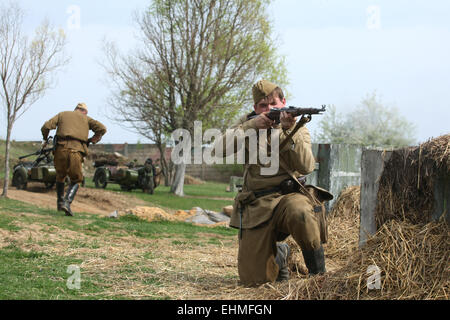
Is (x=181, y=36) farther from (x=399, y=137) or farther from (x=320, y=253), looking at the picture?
(x=320, y=253)

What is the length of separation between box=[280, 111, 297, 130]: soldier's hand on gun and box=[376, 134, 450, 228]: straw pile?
0.85 metres

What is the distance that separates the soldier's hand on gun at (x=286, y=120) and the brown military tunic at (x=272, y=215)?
92 millimetres

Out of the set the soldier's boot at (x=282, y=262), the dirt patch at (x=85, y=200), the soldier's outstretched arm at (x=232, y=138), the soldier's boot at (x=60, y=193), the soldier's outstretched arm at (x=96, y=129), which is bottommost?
the dirt patch at (x=85, y=200)

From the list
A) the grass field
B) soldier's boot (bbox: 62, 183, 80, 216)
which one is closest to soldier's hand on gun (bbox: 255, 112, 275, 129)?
the grass field

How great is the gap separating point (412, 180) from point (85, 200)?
515 inches

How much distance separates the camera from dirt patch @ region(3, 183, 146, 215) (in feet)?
44.1

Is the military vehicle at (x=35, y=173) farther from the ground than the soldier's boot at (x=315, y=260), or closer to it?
farther from the ground

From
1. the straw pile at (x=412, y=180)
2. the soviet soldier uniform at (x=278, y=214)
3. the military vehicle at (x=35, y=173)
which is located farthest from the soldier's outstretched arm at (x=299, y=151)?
the military vehicle at (x=35, y=173)

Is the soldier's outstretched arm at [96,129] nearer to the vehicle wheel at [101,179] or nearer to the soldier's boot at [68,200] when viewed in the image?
the soldier's boot at [68,200]

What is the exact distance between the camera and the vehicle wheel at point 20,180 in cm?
1689

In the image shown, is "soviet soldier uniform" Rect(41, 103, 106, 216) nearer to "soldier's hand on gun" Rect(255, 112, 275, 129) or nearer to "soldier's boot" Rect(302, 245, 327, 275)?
"soldier's hand on gun" Rect(255, 112, 275, 129)
